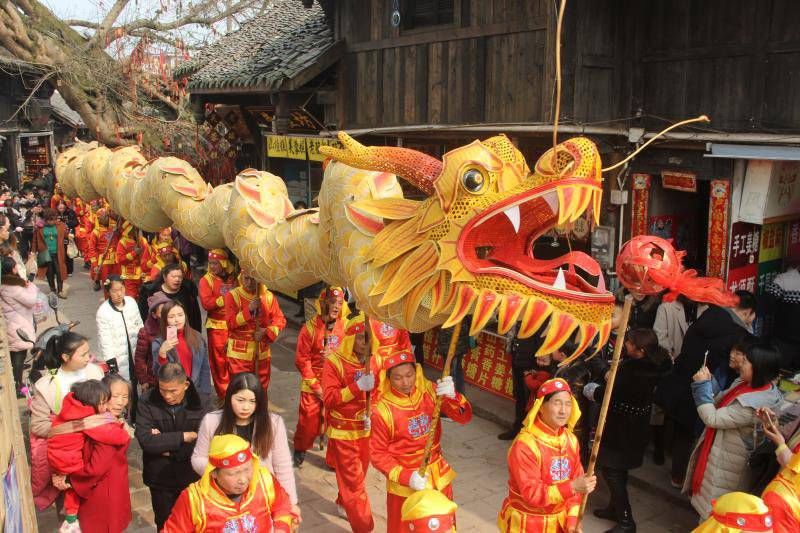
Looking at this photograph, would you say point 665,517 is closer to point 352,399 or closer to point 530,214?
point 352,399

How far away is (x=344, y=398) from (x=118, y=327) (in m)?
2.55

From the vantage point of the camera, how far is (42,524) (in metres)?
5.76

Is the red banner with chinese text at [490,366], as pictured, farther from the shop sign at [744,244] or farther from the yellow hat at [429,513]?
the yellow hat at [429,513]

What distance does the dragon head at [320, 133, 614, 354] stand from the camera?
327 cm

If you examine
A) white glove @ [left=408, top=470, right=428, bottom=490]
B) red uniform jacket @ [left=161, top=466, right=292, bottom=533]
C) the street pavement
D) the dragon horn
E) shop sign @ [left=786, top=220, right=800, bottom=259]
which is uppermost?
the dragon horn

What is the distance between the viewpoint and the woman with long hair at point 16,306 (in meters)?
7.93

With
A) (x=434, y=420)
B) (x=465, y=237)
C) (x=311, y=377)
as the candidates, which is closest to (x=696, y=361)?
(x=434, y=420)

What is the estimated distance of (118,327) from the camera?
6.95m

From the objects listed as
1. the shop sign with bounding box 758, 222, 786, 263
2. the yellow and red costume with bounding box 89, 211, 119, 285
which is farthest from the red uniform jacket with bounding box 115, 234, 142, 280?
the shop sign with bounding box 758, 222, 786, 263

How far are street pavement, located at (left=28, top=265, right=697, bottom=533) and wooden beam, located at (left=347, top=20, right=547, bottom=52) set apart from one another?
3.85 metres

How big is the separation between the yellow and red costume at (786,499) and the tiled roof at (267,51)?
296 inches

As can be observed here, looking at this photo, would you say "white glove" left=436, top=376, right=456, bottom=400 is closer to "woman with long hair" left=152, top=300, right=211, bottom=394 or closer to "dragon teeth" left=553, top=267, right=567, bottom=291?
"dragon teeth" left=553, top=267, right=567, bottom=291

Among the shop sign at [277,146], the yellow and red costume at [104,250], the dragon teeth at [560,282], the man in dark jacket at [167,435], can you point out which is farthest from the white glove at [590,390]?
the yellow and red costume at [104,250]

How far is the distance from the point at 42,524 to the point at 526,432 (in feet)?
12.6
